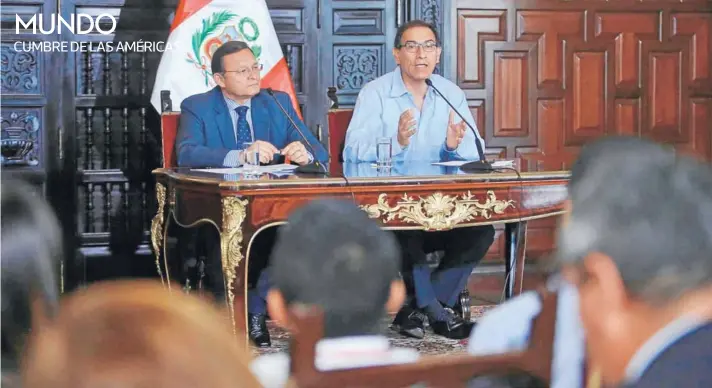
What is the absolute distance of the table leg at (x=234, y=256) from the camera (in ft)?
9.82

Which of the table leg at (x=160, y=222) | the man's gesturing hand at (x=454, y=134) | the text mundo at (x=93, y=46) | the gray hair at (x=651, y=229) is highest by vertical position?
the text mundo at (x=93, y=46)

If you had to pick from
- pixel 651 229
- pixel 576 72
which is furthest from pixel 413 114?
pixel 651 229

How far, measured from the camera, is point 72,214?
467cm

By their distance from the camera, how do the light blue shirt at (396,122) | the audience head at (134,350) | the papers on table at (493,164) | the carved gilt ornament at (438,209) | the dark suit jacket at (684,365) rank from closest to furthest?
the audience head at (134,350), the dark suit jacket at (684,365), the carved gilt ornament at (438,209), the papers on table at (493,164), the light blue shirt at (396,122)

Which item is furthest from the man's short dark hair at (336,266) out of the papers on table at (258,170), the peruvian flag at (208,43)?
the peruvian flag at (208,43)

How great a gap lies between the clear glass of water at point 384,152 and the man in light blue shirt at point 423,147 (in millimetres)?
154

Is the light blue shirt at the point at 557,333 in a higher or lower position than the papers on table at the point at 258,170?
lower

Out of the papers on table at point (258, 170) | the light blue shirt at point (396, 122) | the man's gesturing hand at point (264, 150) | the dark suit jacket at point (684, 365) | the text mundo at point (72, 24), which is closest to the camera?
the dark suit jacket at point (684, 365)

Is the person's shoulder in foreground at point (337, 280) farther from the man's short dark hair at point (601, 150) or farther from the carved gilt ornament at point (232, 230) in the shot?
the carved gilt ornament at point (232, 230)

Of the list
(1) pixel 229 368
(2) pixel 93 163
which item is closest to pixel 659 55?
(2) pixel 93 163

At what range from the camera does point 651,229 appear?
2.70ft

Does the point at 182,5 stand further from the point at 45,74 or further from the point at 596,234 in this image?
the point at 596,234

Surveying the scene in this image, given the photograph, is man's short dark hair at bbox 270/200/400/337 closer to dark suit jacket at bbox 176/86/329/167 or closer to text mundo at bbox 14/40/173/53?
dark suit jacket at bbox 176/86/329/167

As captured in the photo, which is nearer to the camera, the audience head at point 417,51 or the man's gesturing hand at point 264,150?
the man's gesturing hand at point 264,150
